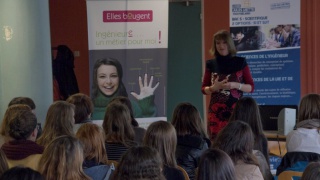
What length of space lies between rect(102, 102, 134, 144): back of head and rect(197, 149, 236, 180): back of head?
1.69 m

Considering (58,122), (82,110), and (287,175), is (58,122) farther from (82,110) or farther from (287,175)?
(287,175)

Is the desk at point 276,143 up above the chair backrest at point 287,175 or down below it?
below

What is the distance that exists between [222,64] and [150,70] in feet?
5.41

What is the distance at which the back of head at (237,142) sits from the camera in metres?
3.43

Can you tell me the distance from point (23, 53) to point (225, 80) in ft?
7.79

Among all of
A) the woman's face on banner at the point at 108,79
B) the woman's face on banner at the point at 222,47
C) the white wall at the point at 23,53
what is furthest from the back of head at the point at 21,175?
the woman's face on banner at the point at 108,79

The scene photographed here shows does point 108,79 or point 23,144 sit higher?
point 108,79

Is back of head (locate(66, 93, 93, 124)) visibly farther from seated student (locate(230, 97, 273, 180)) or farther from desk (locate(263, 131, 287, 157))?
desk (locate(263, 131, 287, 157))

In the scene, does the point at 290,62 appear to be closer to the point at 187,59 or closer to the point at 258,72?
the point at 258,72

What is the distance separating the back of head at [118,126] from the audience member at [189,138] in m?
0.40

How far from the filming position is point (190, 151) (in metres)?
4.34

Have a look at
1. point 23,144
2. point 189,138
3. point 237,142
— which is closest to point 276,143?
point 189,138

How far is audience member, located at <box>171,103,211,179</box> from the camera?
4305 millimetres

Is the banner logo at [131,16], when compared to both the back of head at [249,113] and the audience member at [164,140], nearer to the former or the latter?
the back of head at [249,113]
